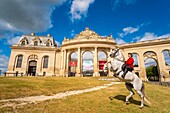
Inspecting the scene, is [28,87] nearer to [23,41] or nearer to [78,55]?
[78,55]

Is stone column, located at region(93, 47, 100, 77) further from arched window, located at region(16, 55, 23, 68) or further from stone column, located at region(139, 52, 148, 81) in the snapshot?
arched window, located at region(16, 55, 23, 68)

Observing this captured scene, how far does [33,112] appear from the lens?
212 inches

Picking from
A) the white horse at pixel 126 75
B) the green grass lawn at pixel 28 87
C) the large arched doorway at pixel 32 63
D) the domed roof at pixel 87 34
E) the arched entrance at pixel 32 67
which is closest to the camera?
the white horse at pixel 126 75

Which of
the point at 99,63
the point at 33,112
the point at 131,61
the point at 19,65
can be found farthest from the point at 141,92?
the point at 19,65

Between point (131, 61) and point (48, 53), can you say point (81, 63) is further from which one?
point (131, 61)

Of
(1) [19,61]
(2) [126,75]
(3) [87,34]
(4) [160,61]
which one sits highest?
(3) [87,34]

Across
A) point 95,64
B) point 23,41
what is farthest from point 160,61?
point 23,41

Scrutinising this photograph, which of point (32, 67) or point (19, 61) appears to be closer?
point (19, 61)

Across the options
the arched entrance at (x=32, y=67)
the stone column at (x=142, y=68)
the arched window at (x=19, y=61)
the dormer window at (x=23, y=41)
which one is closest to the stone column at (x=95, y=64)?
the stone column at (x=142, y=68)

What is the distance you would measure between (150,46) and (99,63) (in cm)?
2253

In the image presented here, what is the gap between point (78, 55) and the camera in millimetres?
44781

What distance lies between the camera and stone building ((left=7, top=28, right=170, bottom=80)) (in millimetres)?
42531

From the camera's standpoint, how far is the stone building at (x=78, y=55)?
42.5 metres

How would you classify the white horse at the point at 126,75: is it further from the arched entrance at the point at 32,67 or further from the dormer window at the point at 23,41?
the dormer window at the point at 23,41
